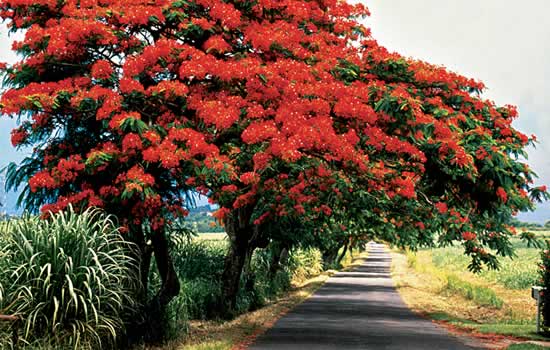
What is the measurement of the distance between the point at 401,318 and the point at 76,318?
14.6 m

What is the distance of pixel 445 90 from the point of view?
51.9ft

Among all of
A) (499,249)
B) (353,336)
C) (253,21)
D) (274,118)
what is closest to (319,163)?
(274,118)

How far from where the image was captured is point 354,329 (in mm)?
19766

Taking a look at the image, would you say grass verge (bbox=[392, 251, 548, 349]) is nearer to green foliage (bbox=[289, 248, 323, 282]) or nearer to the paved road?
the paved road

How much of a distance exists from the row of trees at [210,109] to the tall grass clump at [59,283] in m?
1.24

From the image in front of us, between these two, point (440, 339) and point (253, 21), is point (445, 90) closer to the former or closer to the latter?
point (253, 21)

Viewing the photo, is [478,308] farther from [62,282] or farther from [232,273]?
[62,282]

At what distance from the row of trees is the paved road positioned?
3289mm

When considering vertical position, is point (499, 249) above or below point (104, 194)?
below

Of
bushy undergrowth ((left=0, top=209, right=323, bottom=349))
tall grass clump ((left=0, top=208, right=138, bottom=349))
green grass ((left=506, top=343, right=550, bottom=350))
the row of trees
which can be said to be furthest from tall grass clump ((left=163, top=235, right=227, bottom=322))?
green grass ((left=506, top=343, right=550, bottom=350))

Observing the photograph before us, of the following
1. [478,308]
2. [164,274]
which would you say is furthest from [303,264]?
[164,274]

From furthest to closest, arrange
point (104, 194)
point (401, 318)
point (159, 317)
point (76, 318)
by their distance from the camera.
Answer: point (401, 318)
point (159, 317)
point (104, 194)
point (76, 318)

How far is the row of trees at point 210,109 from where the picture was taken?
1355cm

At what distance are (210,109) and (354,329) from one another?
885 centimetres
